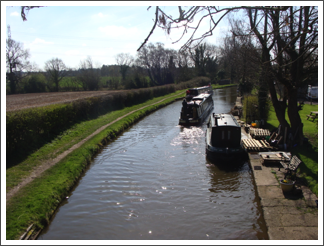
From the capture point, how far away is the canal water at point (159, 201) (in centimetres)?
650

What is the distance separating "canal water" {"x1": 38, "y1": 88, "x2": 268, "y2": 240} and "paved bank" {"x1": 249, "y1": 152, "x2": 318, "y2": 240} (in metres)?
0.39

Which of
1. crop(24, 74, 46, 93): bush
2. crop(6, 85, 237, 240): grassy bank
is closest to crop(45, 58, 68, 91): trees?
crop(24, 74, 46, 93): bush

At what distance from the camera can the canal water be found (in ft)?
21.3

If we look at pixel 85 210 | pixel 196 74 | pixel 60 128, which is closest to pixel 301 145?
pixel 85 210

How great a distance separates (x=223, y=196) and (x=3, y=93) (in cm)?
685

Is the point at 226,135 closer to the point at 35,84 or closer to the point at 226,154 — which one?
the point at 226,154

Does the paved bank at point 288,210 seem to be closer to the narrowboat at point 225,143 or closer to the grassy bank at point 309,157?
the grassy bank at point 309,157

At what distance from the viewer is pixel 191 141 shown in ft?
50.4

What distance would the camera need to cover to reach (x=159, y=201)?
8039 millimetres

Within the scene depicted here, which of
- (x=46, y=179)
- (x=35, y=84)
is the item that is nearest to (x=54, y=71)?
(x=35, y=84)

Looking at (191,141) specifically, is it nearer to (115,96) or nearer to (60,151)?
(60,151)

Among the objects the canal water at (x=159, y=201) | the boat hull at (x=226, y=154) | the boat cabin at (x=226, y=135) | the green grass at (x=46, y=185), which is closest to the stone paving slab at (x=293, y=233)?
the canal water at (x=159, y=201)

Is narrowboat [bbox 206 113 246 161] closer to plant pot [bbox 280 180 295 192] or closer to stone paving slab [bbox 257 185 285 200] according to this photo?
stone paving slab [bbox 257 185 285 200]

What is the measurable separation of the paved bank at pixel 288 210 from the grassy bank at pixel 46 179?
18.8ft
